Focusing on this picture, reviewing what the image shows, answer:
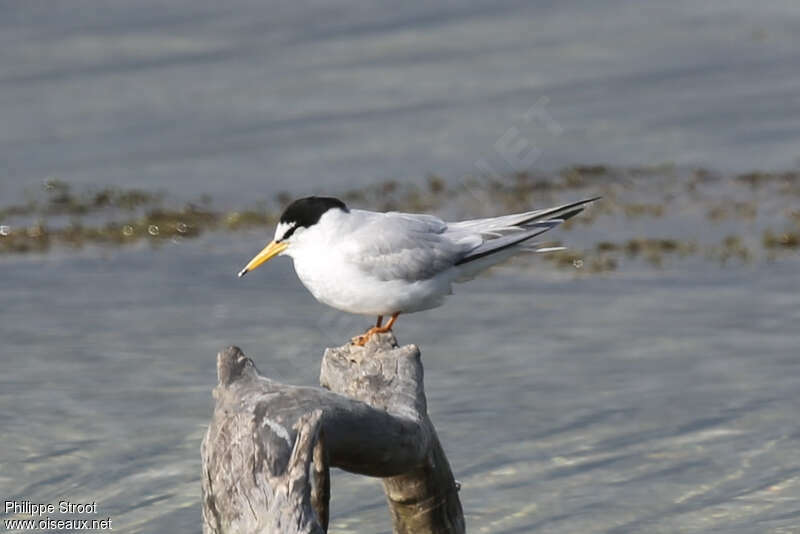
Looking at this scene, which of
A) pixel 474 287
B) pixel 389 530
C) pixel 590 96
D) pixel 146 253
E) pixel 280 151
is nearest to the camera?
pixel 389 530

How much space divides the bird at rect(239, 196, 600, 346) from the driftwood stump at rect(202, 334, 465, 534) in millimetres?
883

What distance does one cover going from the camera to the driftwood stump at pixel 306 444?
4.84m

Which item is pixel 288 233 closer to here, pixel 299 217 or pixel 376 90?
pixel 299 217

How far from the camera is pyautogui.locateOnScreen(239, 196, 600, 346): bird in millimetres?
7066

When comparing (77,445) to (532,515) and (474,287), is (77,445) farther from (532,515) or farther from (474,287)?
(474,287)

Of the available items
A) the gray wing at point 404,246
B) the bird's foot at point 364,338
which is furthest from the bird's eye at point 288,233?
the bird's foot at point 364,338

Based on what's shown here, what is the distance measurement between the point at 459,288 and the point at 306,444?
6.61 metres

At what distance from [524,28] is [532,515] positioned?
10.6 metres

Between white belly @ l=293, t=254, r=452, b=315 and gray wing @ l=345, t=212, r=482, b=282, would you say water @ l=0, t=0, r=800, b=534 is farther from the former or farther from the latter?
gray wing @ l=345, t=212, r=482, b=282

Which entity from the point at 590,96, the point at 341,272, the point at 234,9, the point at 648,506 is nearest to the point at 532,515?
the point at 648,506

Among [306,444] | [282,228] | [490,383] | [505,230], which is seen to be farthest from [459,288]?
[306,444]

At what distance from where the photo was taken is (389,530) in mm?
7660

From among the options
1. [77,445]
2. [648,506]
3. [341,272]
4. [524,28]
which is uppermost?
[524,28]

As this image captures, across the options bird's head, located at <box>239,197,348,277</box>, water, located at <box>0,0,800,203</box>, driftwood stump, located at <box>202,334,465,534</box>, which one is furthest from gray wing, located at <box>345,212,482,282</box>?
water, located at <box>0,0,800,203</box>
